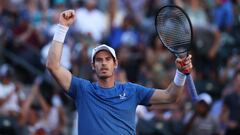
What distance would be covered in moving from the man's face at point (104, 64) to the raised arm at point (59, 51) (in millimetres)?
327

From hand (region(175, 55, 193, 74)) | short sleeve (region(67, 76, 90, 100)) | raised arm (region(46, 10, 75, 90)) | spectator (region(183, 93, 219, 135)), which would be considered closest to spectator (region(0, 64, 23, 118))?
spectator (region(183, 93, 219, 135))

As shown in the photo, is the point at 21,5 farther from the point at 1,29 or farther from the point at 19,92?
the point at 19,92

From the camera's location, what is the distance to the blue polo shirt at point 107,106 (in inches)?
323

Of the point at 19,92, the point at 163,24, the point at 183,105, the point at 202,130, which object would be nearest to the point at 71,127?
the point at 19,92

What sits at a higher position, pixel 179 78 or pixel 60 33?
pixel 60 33

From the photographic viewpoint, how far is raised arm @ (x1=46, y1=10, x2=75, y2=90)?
8.18 meters

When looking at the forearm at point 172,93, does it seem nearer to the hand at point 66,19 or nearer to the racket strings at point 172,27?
the racket strings at point 172,27

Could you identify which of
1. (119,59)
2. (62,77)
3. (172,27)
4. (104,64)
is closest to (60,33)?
(62,77)

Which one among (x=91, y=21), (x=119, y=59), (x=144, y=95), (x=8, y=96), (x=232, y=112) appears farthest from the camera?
(x=91, y=21)

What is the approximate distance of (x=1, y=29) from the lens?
16.7 meters

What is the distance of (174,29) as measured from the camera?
8.73 metres

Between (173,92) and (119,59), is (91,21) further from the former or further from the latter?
(173,92)

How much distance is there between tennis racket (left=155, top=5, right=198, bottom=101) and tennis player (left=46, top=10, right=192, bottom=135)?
0.89ft

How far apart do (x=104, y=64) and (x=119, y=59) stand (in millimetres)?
7924
